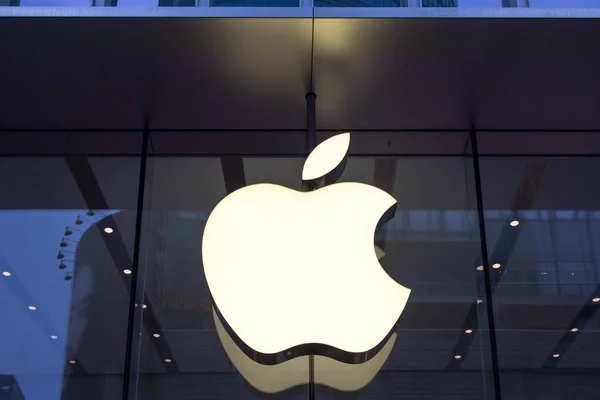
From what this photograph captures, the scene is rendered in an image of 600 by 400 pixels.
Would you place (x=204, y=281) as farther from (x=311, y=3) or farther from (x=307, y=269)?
(x=311, y=3)

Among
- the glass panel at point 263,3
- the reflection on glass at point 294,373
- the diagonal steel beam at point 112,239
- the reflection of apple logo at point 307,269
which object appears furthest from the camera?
the glass panel at point 263,3

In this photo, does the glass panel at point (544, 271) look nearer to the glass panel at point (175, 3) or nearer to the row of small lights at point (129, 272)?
the row of small lights at point (129, 272)

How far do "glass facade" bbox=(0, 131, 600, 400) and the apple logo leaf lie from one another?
0.97 meters

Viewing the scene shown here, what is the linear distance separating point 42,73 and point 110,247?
1379 millimetres

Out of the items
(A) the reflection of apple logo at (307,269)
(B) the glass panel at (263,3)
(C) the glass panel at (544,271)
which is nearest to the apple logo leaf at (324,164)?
(A) the reflection of apple logo at (307,269)

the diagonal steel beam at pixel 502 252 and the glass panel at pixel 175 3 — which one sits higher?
the glass panel at pixel 175 3

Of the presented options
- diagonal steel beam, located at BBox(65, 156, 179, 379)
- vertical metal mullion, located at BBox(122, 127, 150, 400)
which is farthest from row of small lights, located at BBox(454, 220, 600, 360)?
vertical metal mullion, located at BBox(122, 127, 150, 400)

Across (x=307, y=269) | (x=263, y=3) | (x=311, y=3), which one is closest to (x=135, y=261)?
(x=307, y=269)

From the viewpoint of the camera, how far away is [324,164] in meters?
5.61

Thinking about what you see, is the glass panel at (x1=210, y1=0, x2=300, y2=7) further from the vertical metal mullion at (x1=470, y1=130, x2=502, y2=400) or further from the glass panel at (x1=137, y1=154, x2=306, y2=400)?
the vertical metal mullion at (x1=470, y1=130, x2=502, y2=400)

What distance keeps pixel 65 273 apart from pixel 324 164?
215cm

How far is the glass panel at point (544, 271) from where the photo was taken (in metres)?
5.91

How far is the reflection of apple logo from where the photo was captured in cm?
509

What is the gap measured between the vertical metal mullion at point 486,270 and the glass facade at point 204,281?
0.04ft
